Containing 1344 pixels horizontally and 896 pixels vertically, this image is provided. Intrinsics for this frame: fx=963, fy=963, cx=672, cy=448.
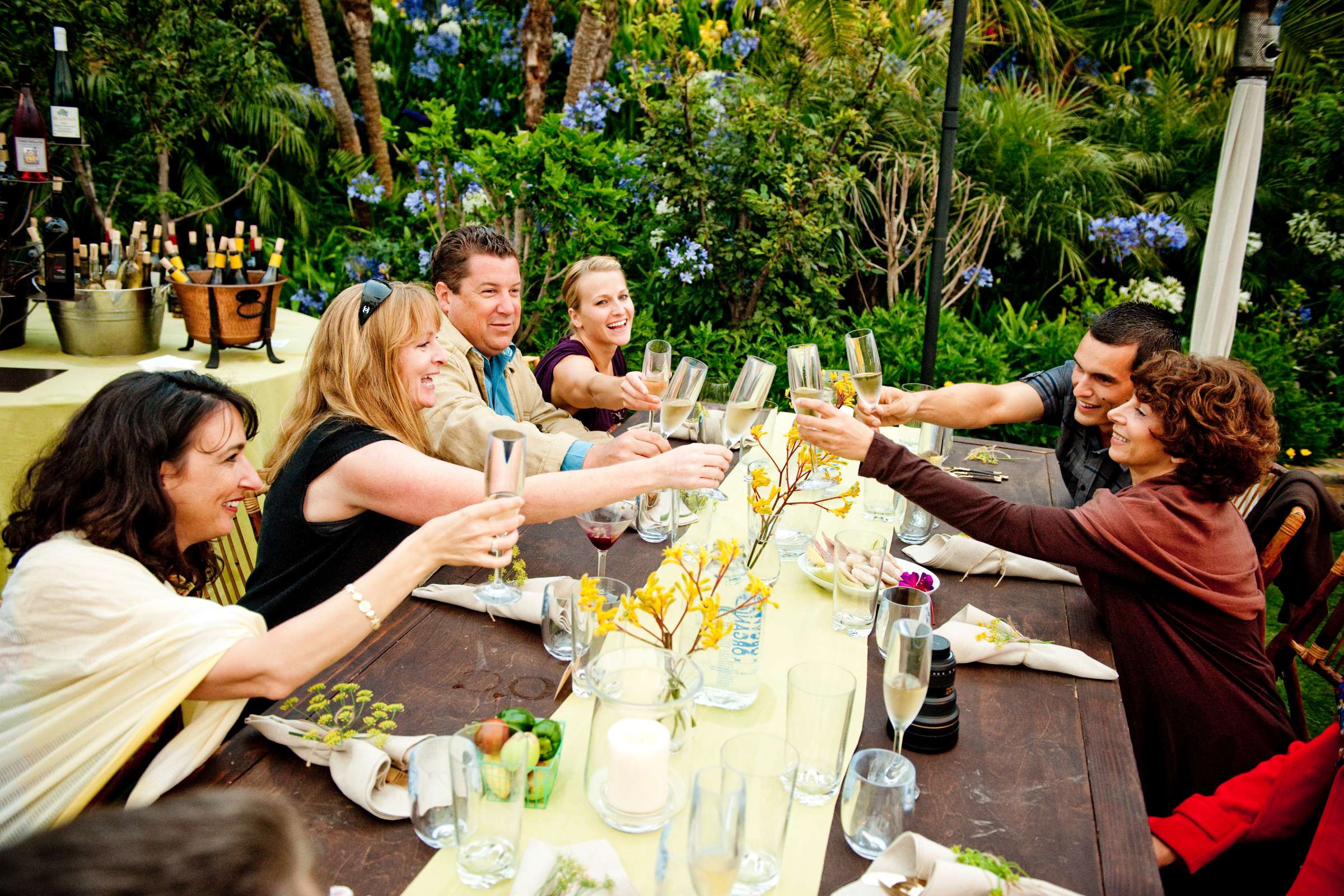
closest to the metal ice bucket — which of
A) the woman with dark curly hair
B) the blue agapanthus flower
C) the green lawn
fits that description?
the blue agapanthus flower

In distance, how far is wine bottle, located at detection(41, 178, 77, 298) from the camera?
414cm

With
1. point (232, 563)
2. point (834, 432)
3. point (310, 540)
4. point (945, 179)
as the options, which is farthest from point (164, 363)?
point (945, 179)

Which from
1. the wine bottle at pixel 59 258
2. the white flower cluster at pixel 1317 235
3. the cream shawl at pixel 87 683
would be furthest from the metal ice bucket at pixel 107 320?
the white flower cluster at pixel 1317 235

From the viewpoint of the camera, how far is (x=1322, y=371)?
6723 mm

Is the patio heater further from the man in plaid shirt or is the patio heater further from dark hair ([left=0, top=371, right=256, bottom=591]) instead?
dark hair ([left=0, top=371, right=256, bottom=591])

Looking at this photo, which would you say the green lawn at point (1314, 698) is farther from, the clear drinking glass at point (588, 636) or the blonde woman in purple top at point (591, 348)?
the clear drinking glass at point (588, 636)

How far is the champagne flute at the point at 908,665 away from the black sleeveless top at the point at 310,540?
4.11 feet

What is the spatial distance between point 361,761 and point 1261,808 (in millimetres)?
1772

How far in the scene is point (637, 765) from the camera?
142cm

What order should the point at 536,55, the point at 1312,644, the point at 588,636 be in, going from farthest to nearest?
the point at 536,55, the point at 1312,644, the point at 588,636

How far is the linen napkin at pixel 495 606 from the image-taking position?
205 cm

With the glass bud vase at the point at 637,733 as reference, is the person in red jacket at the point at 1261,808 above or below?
below

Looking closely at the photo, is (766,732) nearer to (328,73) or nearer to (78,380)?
(78,380)

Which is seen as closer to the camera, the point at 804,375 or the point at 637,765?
the point at 637,765
